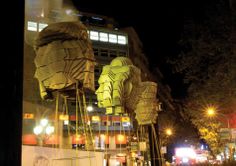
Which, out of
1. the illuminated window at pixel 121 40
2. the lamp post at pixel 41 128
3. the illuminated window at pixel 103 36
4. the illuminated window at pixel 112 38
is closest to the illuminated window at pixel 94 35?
the illuminated window at pixel 103 36

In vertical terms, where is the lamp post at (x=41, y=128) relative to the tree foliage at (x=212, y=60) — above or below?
below

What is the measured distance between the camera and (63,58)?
198 inches

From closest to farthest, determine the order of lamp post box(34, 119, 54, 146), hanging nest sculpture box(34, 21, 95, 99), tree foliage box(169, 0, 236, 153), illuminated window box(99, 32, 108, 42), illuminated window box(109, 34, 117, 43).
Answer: hanging nest sculpture box(34, 21, 95, 99), lamp post box(34, 119, 54, 146), tree foliage box(169, 0, 236, 153), illuminated window box(99, 32, 108, 42), illuminated window box(109, 34, 117, 43)

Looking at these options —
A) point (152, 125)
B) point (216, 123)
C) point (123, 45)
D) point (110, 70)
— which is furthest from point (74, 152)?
point (123, 45)

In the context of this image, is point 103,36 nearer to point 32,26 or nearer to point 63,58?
point 32,26

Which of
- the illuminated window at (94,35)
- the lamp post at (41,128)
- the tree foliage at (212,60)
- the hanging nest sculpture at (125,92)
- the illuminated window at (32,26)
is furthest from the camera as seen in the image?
the illuminated window at (94,35)

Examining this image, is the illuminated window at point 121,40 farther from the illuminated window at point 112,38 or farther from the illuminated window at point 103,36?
the illuminated window at point 103,36

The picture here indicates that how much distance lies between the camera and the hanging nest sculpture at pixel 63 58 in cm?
502

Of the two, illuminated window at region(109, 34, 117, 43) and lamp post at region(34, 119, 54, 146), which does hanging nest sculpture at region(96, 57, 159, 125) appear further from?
illuminated window at region(109, 34, 117, 43)

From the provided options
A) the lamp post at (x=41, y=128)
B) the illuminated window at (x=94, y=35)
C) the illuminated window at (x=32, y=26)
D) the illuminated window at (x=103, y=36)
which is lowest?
the lamp post at (x=41, y=128)

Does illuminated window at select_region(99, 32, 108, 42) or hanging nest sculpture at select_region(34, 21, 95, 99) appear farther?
illuminated window at select_region(99, 32, 108, 42)

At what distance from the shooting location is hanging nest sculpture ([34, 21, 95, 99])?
5023 mm

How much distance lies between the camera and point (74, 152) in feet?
16.3

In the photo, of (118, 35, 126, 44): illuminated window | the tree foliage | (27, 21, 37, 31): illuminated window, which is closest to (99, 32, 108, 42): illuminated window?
(118, 35, 126, 44): illuminated window
